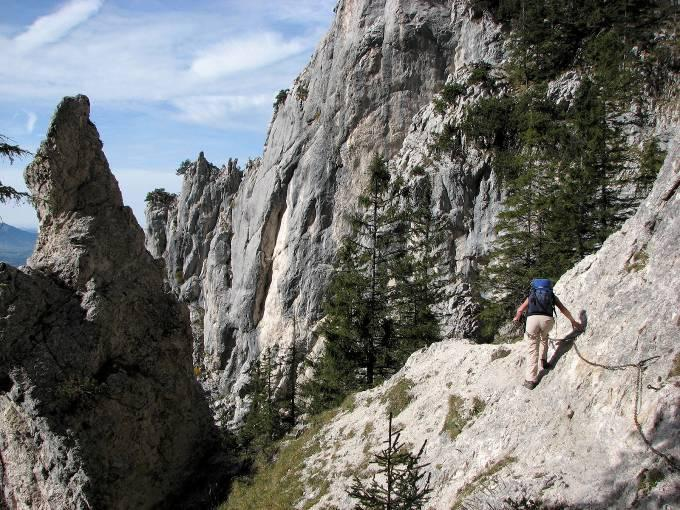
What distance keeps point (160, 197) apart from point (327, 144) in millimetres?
47230

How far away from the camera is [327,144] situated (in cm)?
4869

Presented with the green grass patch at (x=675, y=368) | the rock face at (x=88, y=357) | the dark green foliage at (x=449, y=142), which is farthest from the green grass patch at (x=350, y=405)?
the dark green foliage at (x=449, y=142)

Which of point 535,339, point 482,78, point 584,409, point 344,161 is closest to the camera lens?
point 584,409

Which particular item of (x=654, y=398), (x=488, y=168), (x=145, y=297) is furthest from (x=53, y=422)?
(x=488, y=168)

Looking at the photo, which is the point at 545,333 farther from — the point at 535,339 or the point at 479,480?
the point at 479,480

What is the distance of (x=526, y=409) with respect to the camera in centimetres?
937

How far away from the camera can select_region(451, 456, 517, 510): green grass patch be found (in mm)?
8344

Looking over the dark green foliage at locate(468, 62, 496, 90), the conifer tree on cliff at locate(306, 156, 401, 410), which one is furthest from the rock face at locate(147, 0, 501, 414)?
the conifer tree on cliff at locate(306, 156, 401, 410)

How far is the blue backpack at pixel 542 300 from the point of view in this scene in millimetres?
9359

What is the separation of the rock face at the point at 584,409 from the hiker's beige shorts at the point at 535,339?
24cm

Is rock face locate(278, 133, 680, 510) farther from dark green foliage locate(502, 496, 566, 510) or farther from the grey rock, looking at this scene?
the grey rock

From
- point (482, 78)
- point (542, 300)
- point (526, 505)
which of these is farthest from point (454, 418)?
point (482, 78)

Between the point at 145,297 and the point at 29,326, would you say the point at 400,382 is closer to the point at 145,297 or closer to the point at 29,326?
the point at 145,297

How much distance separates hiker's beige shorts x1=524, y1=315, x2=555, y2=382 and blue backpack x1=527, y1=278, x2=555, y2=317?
11 cm
